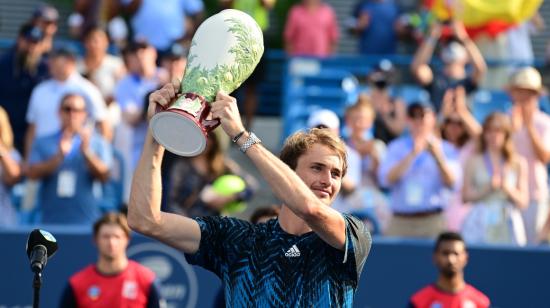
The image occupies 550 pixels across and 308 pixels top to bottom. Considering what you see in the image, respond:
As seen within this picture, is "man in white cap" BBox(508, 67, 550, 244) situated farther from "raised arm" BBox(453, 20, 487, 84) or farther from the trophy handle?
the trophy handle

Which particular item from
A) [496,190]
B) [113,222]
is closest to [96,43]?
[113,222]

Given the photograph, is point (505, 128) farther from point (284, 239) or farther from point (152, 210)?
point (152, 210)

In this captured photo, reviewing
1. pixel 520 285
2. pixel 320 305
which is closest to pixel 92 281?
pixel 520 285

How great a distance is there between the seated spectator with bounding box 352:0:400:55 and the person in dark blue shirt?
988 cm

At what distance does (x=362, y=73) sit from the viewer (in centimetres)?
1434

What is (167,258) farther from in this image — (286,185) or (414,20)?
(414,20)

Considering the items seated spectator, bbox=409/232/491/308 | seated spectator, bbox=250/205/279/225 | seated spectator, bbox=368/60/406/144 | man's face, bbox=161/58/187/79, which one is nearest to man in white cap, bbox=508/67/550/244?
seated spectator, bbox=368/60/406/144

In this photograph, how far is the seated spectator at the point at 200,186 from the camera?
9.59 meters

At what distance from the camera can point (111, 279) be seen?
337 inches

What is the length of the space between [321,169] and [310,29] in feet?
31.5

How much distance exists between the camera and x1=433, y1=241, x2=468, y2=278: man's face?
8.60 m

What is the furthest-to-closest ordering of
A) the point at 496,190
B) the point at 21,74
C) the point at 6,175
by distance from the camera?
the point at 21,74 < the point at 6,175 < the point at 496,190

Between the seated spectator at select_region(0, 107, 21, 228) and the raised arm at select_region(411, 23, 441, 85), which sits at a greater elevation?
the raised arm at select_region(411, 23, 441, 85)

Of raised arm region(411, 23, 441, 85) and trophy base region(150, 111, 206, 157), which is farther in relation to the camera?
raised arm region(411, 23, 441, 85)
